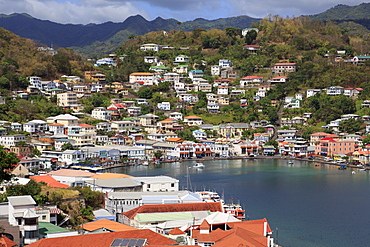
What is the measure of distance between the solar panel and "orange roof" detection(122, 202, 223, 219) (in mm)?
4021

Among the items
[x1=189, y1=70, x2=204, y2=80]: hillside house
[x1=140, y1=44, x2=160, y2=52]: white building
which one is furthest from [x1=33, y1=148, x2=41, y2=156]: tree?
[x1=140, y1=44, x2=160, y2=52]: white building

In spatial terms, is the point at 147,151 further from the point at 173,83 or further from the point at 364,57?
the point at 364,57

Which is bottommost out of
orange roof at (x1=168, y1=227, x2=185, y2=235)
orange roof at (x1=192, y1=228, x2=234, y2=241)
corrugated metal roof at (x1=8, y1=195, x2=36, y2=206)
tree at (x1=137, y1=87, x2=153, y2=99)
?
orange roof at (x1=168, y1=227, x2=185, y2=235)

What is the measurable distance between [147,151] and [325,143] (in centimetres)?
1084

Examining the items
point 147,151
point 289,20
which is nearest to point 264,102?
point 147,151

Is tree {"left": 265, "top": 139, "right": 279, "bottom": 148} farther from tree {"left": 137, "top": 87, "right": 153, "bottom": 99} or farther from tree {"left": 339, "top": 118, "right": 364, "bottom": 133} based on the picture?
tree {"left": 137, "top": 87, "right": 153, "bottom": 99}

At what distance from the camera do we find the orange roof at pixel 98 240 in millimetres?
11539

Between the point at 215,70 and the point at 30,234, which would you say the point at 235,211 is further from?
the point at 215,70

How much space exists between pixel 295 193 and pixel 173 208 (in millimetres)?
8281

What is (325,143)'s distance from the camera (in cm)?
3400

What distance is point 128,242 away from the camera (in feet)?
37.8

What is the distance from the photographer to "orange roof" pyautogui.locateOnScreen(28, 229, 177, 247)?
37.9ft

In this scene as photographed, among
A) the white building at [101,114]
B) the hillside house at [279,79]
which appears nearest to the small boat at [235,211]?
the white building at [101,114]

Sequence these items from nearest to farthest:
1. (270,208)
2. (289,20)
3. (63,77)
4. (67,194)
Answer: (67,194) < (270,208) < (63,77) < (289,20)
